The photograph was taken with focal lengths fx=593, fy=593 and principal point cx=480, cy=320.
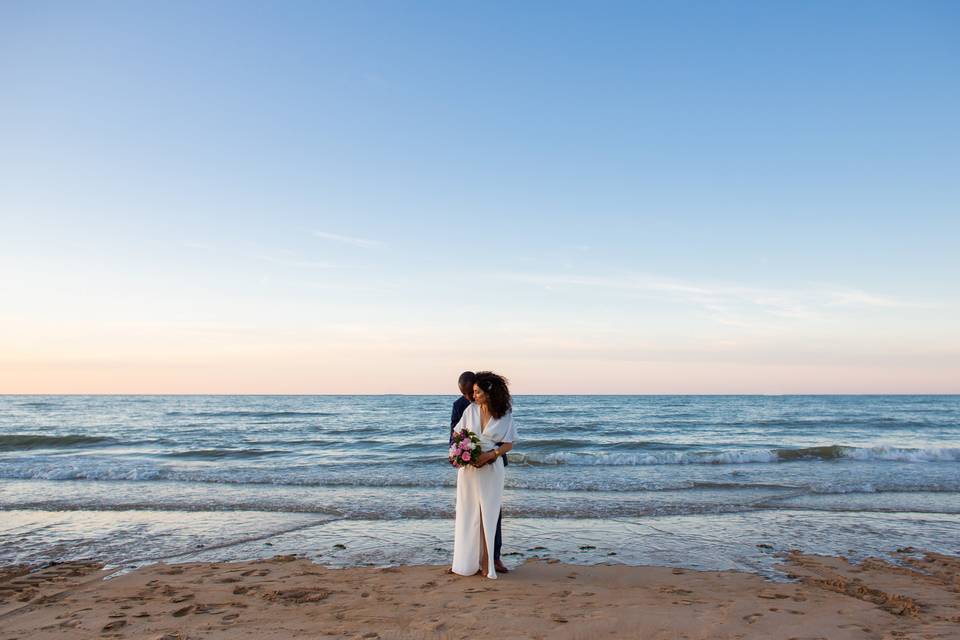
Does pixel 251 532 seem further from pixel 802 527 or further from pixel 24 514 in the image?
pixel 802 527

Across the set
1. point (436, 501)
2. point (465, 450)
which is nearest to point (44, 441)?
point (436, 501)

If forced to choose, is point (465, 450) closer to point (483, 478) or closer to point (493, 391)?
point (483, 478)

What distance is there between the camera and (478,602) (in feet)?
17.3

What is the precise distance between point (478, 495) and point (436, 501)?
207 inches

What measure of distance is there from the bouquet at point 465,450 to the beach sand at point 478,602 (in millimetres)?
1205

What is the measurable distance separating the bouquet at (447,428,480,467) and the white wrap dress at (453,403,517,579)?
12 centimetres

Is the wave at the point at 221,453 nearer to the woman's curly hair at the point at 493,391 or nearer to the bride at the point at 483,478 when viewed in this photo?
the bride at the point at 483,478

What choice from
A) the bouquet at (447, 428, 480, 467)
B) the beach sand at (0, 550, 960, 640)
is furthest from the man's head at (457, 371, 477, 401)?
the beach sand at (0, 550, 960, 640)

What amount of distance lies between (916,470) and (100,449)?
26.0m

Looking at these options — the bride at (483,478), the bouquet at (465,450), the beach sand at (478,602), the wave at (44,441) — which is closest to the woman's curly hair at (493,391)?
the bride at (483,478)

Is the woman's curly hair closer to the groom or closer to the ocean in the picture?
the groom

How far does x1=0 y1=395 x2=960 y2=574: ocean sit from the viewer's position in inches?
305

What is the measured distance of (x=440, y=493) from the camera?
39.4 feet

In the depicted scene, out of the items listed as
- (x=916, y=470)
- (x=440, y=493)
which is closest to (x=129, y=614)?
(x=440, y=493)
